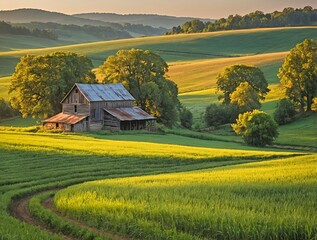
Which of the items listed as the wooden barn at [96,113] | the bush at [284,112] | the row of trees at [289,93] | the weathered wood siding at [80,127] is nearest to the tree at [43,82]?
the wooden barn at [96,113]

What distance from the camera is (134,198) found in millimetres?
20328

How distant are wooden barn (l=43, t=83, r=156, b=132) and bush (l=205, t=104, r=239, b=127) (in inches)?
520

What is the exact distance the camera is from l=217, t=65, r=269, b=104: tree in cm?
9400

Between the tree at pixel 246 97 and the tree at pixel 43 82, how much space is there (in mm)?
27071

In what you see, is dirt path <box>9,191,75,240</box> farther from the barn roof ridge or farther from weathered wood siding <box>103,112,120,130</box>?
the barn roof ridge

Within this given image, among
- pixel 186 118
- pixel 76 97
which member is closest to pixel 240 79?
pixel 186 118

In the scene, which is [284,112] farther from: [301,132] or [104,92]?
[104,92]

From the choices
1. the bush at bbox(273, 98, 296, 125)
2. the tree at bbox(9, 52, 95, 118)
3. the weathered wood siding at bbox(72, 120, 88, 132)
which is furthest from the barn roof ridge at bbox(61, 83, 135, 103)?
the bush at bbox(273, 98, 296, 125)

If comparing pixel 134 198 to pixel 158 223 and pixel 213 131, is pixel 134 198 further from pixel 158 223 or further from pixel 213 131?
pixel 213 131

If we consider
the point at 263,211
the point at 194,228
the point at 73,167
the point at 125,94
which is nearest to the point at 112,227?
the point at 194,228

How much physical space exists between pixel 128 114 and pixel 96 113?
4.73 m

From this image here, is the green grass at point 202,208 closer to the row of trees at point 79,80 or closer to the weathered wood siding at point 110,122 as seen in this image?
the weathered wood siding at point 110,122

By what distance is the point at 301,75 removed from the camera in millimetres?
84250

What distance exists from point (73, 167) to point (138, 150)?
10.00 m
